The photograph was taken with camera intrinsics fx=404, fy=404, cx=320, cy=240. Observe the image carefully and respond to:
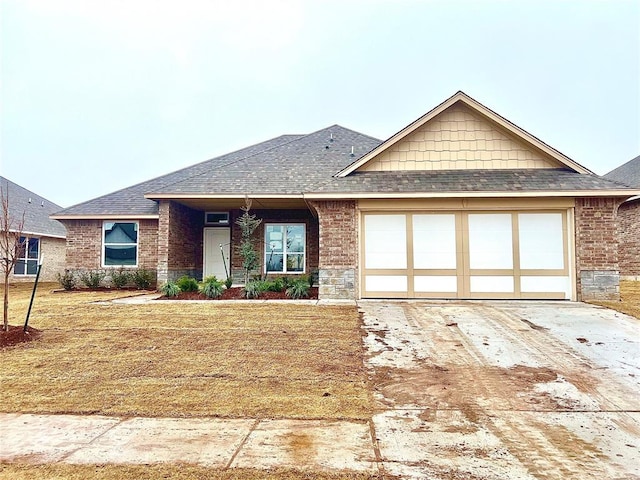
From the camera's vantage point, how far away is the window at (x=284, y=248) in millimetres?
15586

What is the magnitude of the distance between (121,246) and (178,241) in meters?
2.79

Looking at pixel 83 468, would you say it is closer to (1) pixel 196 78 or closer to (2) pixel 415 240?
(2) pixel 415 240

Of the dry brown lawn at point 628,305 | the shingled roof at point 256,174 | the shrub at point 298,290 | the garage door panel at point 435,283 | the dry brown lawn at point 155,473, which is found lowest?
the dry brown lawn at point 155,473

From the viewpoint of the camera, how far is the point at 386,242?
437 inches

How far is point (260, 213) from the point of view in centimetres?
1584

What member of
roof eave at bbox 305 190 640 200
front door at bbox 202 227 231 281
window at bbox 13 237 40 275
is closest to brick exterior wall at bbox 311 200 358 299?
roof eave at bbox 305 190 640 200

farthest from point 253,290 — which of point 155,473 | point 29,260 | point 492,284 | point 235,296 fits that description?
point 29,260

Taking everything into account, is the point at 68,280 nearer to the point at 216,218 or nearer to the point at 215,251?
the point at 215,251

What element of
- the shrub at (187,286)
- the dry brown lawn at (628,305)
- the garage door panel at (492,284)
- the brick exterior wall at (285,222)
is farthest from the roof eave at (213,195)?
the dry brown lawn at (628,305)

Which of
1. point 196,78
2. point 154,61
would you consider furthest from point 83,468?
point 196,78

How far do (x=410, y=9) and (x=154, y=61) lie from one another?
21.6 m

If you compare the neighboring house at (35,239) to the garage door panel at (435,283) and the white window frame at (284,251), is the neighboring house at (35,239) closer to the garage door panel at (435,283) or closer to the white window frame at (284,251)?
the white window frame at (284,251)

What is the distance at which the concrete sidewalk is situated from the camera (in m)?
3.36

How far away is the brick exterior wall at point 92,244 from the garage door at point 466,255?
876 centimetres
